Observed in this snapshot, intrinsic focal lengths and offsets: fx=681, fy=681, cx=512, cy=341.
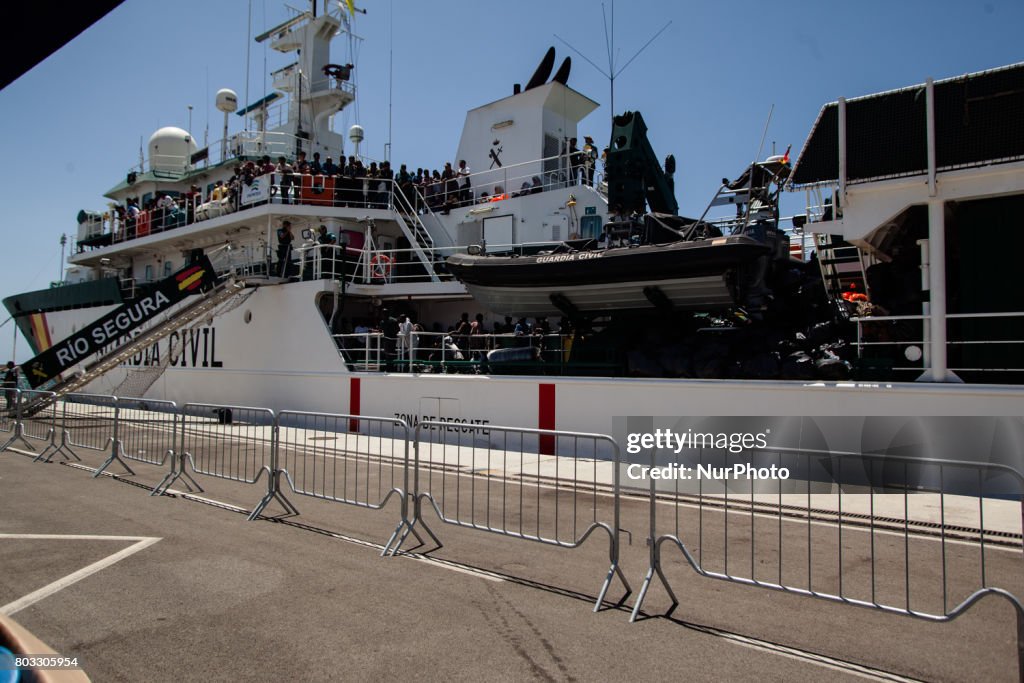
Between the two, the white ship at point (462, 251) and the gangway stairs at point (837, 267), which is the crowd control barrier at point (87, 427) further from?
the gangway stairs at point (837, 267)

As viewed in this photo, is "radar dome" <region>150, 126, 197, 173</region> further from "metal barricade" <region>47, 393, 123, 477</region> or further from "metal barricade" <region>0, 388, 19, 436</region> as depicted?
"metal barricade" <region>47, 393, 123, 477</region>

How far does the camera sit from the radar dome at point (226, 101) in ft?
76.4

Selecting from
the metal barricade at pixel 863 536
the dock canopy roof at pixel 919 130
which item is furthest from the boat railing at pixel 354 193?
the metal barricade at pixel 863 536

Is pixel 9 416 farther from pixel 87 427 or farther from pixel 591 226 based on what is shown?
pixel 591 226

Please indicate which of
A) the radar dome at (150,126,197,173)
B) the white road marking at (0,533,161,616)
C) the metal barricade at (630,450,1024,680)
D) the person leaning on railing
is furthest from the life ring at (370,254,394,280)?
the radar dome at (150,126,197,173)

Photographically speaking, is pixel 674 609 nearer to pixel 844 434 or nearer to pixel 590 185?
pixel 844 434

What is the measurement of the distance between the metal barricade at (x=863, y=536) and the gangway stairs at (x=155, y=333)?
11940 millimetres

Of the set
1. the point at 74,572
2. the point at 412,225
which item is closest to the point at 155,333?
the point at 412,225

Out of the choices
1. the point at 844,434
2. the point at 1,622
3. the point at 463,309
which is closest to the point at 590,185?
the point at 463,309

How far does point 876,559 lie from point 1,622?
18.4ft

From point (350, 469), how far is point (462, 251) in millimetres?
7345

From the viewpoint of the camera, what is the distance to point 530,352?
39.2 feet

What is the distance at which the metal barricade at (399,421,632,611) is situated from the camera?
16.9ft

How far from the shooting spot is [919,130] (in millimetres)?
8273
